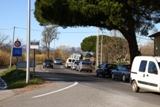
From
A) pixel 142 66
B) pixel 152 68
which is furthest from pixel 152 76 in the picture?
pixel 142 66

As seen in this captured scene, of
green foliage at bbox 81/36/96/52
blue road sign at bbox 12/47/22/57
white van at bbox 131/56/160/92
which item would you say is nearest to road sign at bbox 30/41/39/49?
blue road sign at bbox 12/47/22/57

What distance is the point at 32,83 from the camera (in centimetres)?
2230

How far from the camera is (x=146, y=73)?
16.5m

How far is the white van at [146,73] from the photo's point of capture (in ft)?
51.6

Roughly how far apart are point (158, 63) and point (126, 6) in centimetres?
1348

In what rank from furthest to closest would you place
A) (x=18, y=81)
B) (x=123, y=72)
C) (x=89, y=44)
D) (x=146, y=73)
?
(x=89, y=44) → (x=123, y=72) → (x=18, y=81) → (x=146, y=73)

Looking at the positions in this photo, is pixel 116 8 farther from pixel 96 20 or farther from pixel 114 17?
pixel 96 20

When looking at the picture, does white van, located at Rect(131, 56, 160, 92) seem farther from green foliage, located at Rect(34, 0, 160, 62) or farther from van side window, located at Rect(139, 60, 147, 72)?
green foliage, located at Rect(34, 0, 160, 62)

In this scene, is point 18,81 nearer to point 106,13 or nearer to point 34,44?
point 34,44

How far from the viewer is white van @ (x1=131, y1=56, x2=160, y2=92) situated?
619 inches

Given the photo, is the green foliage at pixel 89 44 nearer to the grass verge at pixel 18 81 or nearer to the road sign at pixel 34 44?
the grass verge at pixel 18 81

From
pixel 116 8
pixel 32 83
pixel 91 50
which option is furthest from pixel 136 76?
pixel 91 50

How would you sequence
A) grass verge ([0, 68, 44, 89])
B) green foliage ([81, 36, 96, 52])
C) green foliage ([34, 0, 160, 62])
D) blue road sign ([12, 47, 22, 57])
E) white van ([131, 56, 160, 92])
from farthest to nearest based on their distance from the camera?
1. green foliage ([81, 36, 96, 52])
2. green foliage ([34, 0, 160, 62])
3. blue road sign ([12, 47, 22, 57])
4. grass verge ([0, 68, 44, 89])
5. white van ([131, 56, 160, 92])

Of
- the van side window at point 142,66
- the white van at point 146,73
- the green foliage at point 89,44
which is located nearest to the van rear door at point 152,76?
the white van at point 146,73
